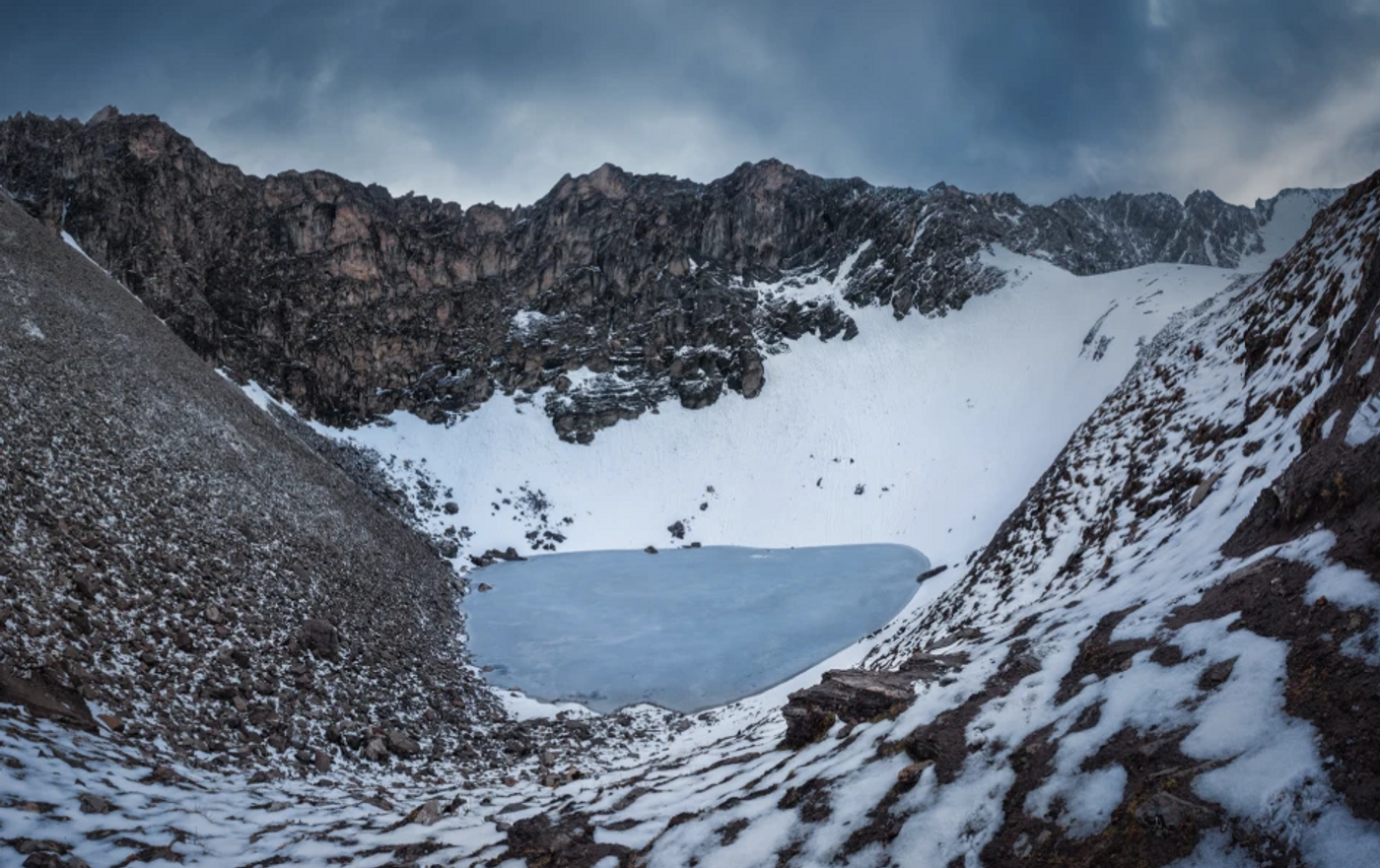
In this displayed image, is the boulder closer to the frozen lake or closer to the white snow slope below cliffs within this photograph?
the frozen lake

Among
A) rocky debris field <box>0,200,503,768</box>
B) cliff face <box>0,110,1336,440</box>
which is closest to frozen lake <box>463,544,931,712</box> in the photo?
rocky debris field <box>0,200,503,768</box>

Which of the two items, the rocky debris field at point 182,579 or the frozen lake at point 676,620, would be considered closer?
the rocky debris field at point 182,579

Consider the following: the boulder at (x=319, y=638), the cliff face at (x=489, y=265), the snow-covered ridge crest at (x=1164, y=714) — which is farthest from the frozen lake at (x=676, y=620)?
the cliff face at (x=489, y=265)

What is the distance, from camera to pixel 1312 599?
Answer: 12.9 feet

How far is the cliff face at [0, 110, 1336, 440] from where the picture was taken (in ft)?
169

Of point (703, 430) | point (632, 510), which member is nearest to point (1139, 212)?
point (703, 430)

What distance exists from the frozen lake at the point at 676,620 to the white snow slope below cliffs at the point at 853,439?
21.7ft

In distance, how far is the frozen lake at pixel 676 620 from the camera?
63.3 feet

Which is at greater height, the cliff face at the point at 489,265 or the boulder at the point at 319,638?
the cliff face at the point at 489,265

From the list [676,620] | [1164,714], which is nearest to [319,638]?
[676,620]

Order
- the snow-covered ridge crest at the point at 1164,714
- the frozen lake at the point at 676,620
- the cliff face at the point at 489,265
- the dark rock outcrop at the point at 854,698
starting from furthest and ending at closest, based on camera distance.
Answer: the cliff face at the point at 489,265 → the frozen lake at the point at 676,620 → the dark rock outcrop at the point at 854,698 → the snow-covered ridge crest at the point at 1164,714

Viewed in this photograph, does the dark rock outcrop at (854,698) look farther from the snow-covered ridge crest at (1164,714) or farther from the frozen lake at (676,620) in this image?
the frozen lake at (676,620)

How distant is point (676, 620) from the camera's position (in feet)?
85.8

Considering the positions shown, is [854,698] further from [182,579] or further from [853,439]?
[853,439]
